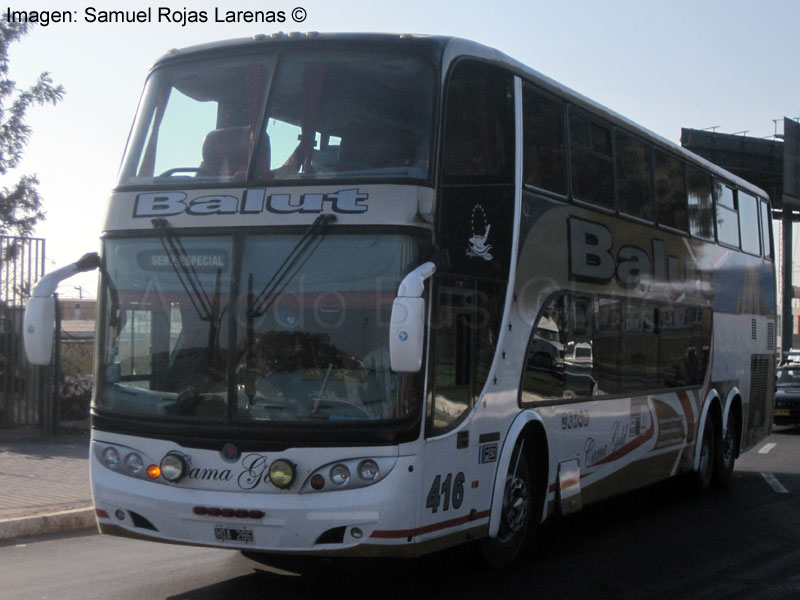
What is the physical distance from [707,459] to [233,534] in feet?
28.8

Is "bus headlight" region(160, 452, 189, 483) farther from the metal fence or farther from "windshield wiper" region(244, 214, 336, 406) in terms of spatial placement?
the metal fence

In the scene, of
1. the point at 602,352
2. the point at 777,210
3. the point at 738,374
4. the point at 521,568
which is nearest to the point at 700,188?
the point at 738,374

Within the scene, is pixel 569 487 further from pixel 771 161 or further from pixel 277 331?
pixel 771 161

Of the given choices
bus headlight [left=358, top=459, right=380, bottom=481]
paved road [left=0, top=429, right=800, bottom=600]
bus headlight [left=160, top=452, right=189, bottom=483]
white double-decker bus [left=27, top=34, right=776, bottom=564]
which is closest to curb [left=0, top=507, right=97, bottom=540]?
paved road [left=0, top=429, right=800, bottom=600]

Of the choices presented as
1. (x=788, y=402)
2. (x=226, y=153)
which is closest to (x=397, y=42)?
(x=226, y=153)

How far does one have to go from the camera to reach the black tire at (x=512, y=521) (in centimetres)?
854

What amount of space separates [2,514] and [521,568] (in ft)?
16.2

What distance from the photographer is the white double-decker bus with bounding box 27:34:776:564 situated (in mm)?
7047

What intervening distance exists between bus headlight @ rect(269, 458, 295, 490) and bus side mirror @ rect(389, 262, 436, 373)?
1.03 m

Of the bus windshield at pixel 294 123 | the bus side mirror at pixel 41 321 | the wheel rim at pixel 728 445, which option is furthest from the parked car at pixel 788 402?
the bus side mirror at pixel 41 321

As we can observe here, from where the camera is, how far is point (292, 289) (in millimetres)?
7230

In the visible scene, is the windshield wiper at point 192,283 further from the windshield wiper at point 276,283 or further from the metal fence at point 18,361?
the metal fence at point 18,361

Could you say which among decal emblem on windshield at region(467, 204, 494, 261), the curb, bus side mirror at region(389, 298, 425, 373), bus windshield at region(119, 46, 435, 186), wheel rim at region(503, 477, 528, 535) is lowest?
the curb

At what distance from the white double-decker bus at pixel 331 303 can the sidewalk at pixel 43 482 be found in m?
3.17
